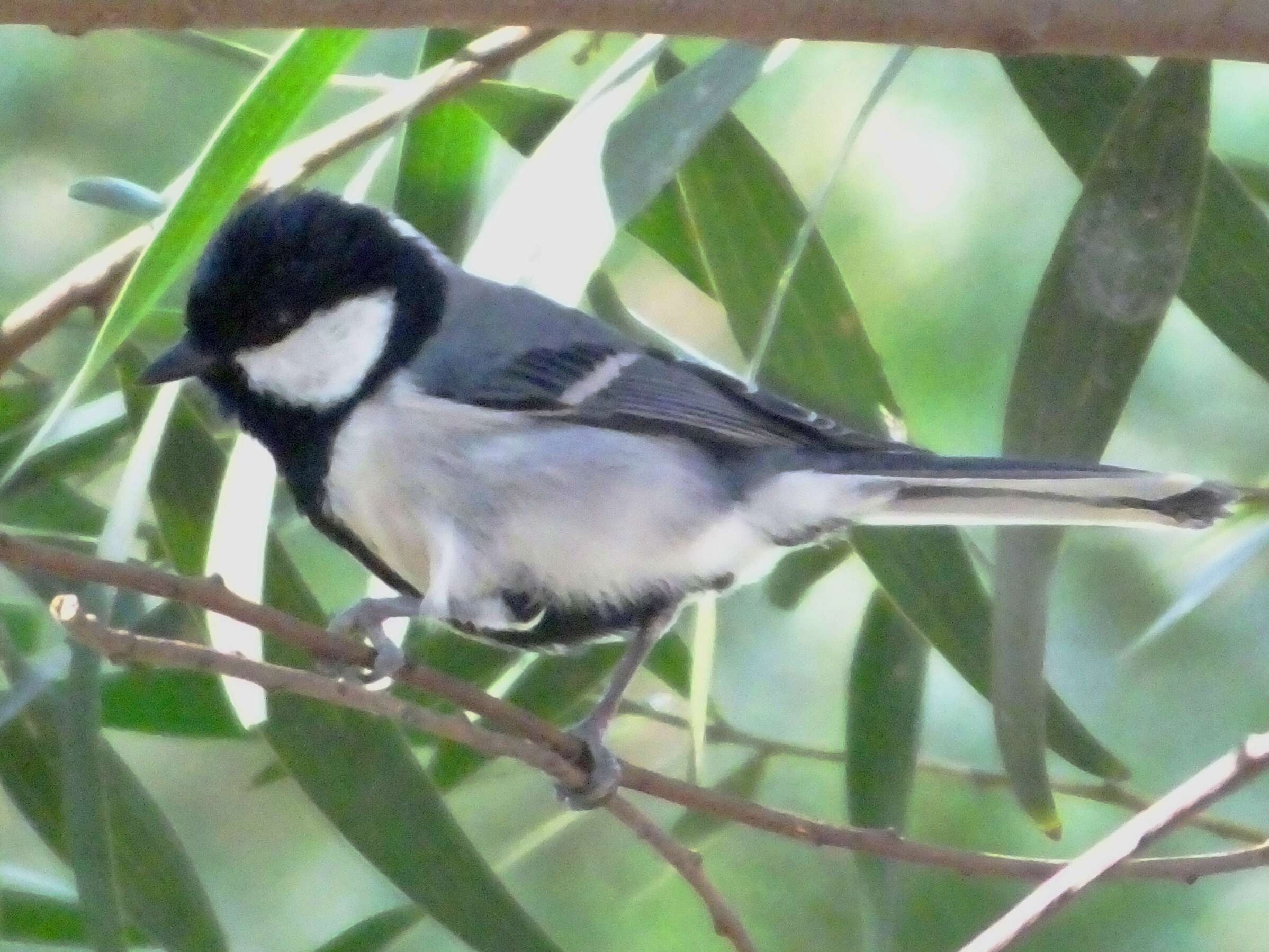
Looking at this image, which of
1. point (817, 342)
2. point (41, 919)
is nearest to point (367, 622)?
point (817, 342)

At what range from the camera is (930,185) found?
5.99ft

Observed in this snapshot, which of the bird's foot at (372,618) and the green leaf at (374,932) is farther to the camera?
the green leaf at (374,932)

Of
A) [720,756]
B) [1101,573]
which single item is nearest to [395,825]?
[720,756]

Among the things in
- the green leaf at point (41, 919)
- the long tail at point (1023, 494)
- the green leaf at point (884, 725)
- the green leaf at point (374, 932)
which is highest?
the long tail at point (1023, 494)

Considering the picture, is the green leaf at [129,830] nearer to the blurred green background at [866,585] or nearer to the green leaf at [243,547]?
the green leaf at [243,547]

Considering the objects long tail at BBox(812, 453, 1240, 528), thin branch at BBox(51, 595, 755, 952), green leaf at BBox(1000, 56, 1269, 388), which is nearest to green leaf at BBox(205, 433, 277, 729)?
thin branch at BBox(51, 595, 755, 952)

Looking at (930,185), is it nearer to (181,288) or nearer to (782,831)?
(181,288)

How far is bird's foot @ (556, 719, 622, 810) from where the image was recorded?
915 mm

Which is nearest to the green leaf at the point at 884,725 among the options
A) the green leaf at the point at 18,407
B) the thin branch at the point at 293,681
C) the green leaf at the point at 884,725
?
the green leaf at the point at 884,725

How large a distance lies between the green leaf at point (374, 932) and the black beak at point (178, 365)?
0.42 m

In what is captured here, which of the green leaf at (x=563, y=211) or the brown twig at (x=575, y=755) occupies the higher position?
the green leaf at (x=563, y=211)

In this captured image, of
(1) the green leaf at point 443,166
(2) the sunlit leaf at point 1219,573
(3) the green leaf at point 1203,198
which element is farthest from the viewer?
(1) the green leaf at point 443,166

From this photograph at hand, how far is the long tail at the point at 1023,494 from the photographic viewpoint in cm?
83

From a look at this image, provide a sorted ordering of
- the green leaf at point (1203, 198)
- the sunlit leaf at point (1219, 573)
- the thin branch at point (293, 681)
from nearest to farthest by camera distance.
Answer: the thin branch at point (293, 681)
the green leaf at point (1203, 198)
the sunlit leaf at point (1219, 573)
